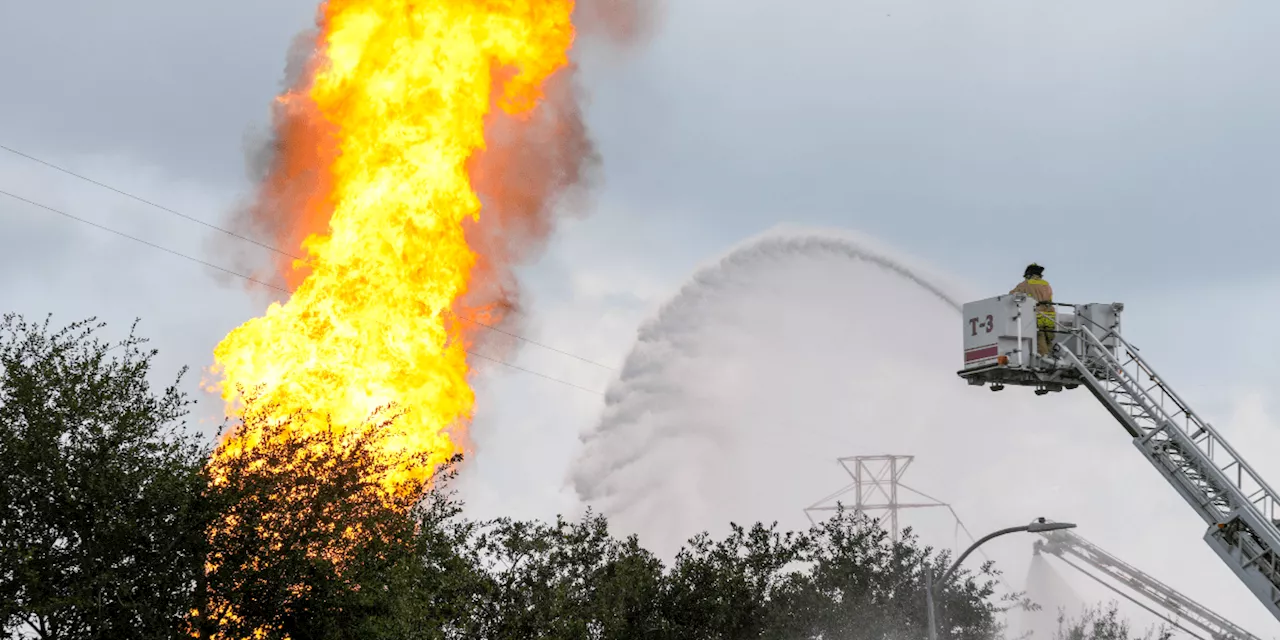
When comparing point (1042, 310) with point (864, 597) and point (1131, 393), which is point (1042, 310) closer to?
point (1131, 393)

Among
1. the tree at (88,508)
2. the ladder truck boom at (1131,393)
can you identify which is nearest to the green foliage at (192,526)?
the tree at (88,508)

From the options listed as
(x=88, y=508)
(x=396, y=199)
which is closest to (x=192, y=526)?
(x=88, y=508)

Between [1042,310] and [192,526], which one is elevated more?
[1042,310]

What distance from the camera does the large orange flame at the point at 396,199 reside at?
35.6 meters

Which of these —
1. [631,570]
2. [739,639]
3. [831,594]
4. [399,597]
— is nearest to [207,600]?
[399,597]

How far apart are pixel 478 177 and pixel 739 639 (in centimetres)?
1771

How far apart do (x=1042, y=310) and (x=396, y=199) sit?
55.8 ft

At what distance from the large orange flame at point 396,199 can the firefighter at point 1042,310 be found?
50.2 feet

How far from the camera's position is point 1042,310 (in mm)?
31375

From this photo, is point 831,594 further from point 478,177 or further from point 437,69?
point 437,69

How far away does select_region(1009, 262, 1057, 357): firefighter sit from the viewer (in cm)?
3130

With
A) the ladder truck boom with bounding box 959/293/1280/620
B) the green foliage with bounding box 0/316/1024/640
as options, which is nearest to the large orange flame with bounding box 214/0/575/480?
the green foliage with bounding box 0/316/1024/640

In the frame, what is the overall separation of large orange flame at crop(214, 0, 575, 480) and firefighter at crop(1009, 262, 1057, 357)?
50.2ft

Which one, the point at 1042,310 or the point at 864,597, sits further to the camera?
the point at 864,597
